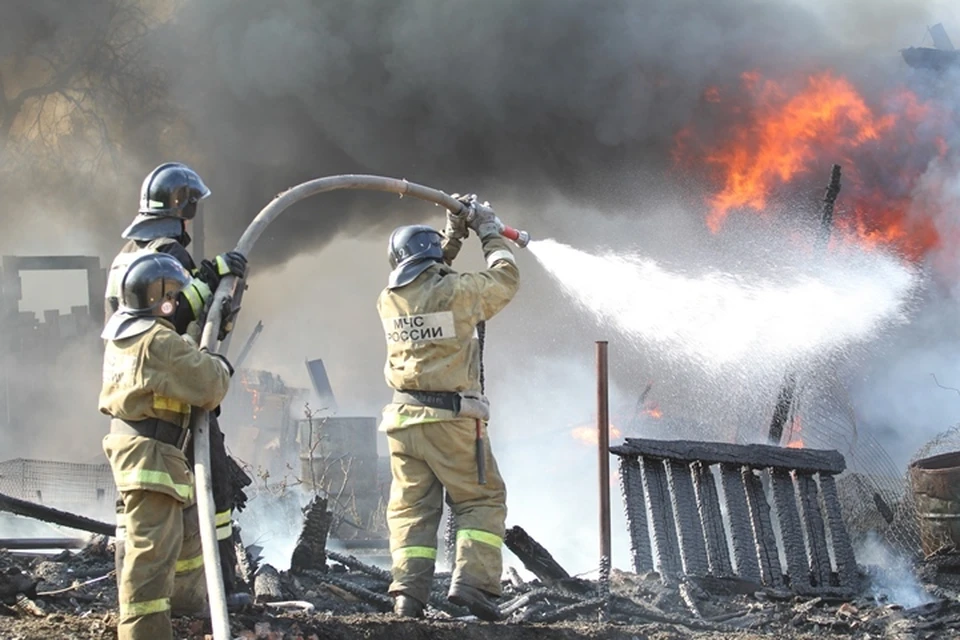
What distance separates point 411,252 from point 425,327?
389mm

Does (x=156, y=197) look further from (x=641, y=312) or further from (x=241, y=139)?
(x=241, y=139)

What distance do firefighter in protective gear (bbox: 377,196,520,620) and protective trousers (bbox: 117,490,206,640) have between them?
1.16 m

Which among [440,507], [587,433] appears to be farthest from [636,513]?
[587,433]

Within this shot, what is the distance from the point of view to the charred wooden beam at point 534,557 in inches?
247

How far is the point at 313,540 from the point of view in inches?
239

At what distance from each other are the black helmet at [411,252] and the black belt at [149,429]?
141cm

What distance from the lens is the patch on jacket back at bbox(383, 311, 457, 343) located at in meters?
5.08

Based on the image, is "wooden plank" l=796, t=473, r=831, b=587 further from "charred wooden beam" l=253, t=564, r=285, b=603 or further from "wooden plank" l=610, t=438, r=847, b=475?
"charred wooden beam" l=253, t=564, r=285, b=603

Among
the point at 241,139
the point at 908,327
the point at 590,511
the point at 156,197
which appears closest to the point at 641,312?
the point at 590,511

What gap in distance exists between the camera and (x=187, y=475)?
13.7 feet

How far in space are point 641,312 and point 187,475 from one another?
8684 mm

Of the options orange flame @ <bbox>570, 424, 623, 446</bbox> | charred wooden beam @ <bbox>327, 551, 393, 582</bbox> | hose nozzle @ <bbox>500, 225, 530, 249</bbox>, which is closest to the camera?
hose nozzle @ <bbox>500, 225, 530, 249</bbox>

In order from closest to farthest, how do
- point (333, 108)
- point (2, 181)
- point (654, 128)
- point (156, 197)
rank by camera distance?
point (156, 197), point (654, 128), point (333, 108), point (2, 181)

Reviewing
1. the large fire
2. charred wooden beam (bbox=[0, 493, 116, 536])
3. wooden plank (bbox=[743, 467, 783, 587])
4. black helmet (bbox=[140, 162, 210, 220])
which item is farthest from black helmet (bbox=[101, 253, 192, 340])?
the large fire
